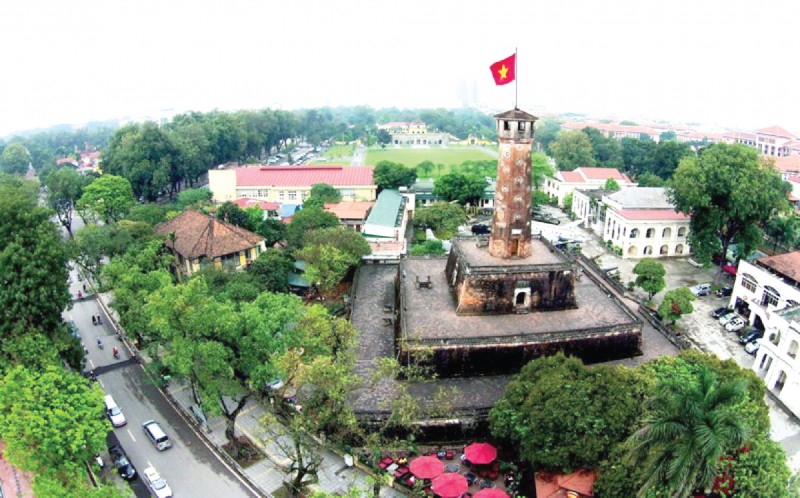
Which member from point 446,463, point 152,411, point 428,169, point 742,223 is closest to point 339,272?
point 152,411

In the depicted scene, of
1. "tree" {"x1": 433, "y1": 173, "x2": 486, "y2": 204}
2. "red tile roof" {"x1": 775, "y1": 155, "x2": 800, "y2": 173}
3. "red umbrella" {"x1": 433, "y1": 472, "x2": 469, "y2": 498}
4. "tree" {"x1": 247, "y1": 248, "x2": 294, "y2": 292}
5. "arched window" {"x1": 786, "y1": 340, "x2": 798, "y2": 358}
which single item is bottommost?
"red umbrella" {"x1": 433, "y1": 472, "x2": 469, "y2": 498}

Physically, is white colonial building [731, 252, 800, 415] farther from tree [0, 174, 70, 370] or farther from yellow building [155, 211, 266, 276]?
tree [0, 174, 70, 370]

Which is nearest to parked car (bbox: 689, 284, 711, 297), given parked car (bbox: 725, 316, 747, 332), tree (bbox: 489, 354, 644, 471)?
parked car (bbox: 725, 316, 747, 332)

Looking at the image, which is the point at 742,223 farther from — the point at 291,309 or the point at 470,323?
the point at 291,309

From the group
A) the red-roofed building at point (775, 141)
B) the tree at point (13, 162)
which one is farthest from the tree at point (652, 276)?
the tree at point (13, 162)

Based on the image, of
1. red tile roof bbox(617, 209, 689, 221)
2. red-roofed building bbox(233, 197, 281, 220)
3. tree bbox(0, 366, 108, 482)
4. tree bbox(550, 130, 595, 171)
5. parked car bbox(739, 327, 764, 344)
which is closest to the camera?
tree bbox(0, 366, 108, 482)

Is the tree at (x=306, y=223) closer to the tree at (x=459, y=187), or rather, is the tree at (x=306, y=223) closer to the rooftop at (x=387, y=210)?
the rooftop at (x=387, y=210)
